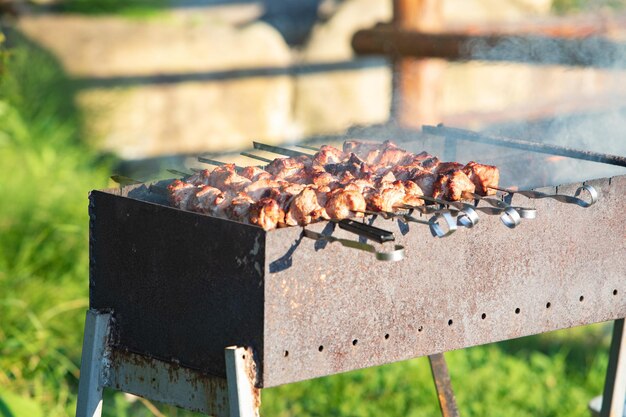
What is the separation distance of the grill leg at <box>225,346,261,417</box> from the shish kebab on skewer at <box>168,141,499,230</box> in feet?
1.20

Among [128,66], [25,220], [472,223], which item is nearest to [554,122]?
[472,223]

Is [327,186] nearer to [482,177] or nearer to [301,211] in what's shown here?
[301,211]

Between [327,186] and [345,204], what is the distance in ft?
0.74

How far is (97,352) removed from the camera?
10.7 feet

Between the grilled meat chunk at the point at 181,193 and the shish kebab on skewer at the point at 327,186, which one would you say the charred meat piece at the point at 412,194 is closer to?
the shish kebab on skewer at the point at 327,186

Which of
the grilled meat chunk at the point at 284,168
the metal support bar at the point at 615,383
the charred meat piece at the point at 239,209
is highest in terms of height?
the grilled meat chunk at the point at 284,168

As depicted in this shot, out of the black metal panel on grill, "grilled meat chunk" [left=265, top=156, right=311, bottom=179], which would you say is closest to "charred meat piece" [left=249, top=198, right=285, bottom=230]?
the black metal panel on grill

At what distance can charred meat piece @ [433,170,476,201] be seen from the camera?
10.7 ft

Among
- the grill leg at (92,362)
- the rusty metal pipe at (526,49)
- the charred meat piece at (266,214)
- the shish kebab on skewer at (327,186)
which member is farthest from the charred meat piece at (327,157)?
the rusty metal pipe at (526,49)

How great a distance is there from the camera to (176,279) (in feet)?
10.2

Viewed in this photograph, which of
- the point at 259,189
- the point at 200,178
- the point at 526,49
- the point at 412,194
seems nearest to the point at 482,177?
the point at 412,194

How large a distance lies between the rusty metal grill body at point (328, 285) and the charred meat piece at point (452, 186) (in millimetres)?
123

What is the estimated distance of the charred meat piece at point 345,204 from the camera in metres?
3.07

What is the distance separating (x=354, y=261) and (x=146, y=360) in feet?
2.41
